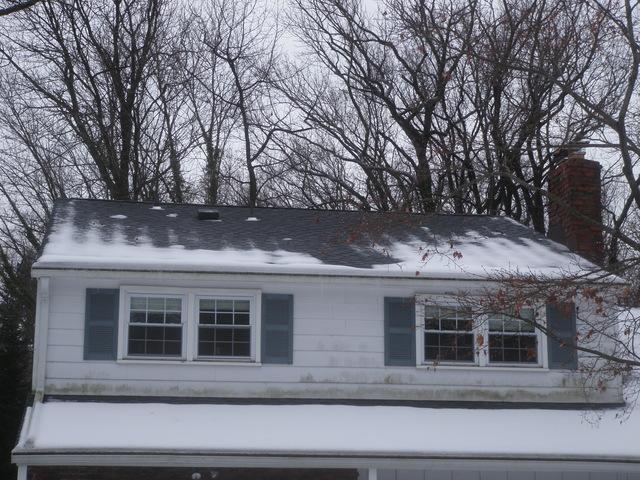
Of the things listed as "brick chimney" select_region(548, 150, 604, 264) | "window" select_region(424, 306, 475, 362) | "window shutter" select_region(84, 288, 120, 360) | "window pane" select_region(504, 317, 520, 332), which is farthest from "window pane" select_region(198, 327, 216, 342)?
"brick chimney" select_region(548, 150, 604, 264)

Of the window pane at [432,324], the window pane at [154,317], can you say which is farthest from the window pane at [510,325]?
the window pane at [154,317]

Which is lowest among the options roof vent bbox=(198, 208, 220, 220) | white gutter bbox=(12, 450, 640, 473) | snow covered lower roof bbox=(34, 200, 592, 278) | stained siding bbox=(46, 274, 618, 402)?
white gutter bbox=(12, 450, 640, 473)

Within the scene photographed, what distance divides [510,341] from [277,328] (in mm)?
3770

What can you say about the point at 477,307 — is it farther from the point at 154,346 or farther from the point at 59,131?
the point at 59,131

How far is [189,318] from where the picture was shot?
13305 mm

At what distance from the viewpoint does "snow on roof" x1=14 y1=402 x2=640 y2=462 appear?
11.5 metres

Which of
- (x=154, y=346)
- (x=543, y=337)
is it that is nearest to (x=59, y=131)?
(x=154, y=346)

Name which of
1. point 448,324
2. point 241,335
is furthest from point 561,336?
point 241,335

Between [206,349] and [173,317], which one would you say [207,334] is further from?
[173,317]

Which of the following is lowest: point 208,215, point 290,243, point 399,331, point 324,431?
point 324,431

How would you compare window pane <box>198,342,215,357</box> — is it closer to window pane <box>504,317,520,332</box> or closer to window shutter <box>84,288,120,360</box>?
window shutter <box>84,288,120,360</box>

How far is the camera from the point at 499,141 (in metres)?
21.0

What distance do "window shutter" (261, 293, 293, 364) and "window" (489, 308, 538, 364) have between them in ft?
10.7

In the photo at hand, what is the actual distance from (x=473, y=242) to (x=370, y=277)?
10.4ft
